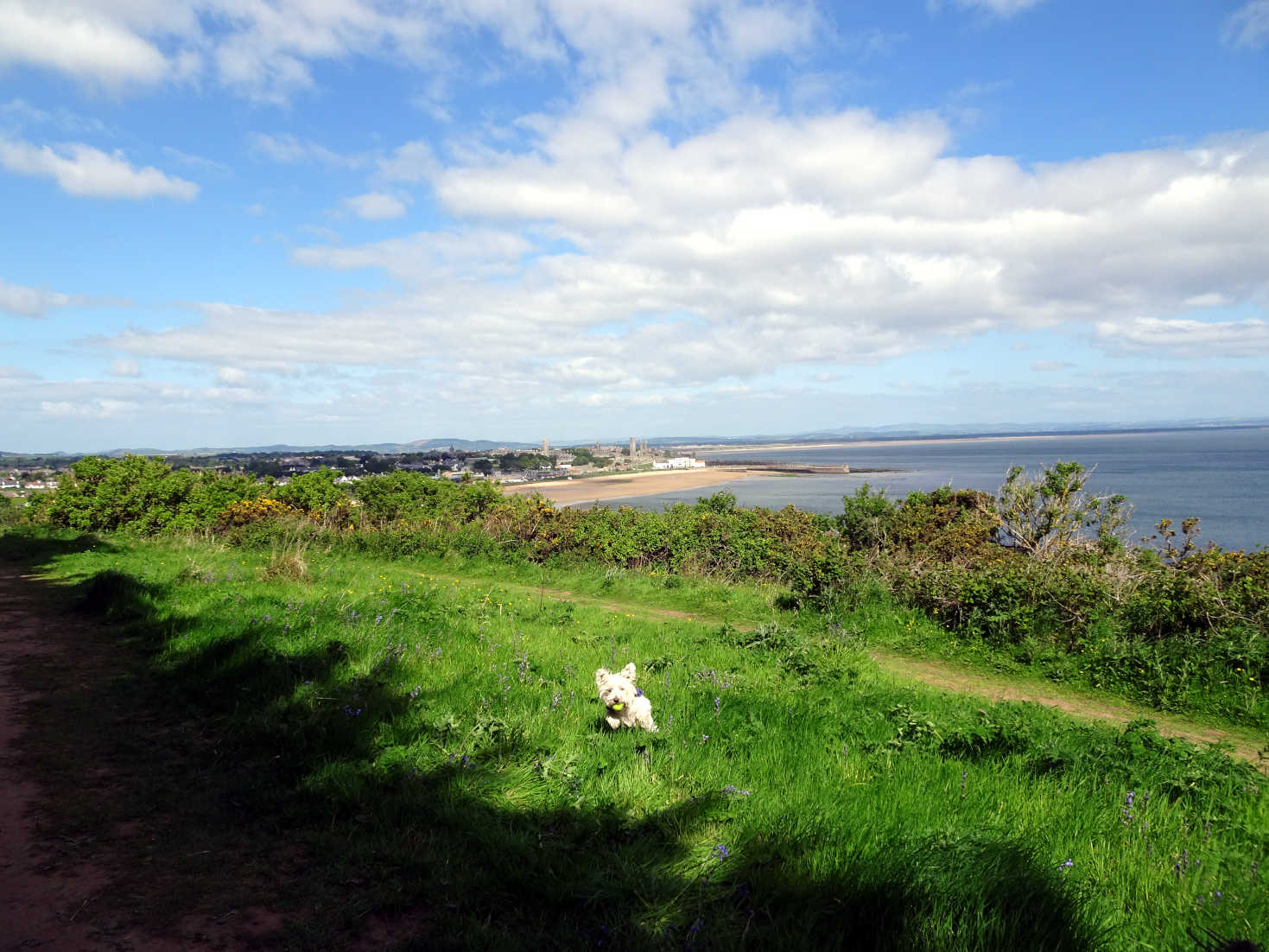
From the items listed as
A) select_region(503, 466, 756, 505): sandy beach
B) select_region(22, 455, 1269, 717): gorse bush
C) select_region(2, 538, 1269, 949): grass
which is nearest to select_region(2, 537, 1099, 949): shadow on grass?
select_region(2, 538, 1269, 949): grass

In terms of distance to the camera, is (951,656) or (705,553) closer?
(951,656)

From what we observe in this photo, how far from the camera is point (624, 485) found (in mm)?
64062

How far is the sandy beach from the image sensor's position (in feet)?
169

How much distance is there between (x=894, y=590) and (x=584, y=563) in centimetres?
710

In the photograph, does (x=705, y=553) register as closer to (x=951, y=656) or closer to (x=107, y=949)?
(x=951, y=656)

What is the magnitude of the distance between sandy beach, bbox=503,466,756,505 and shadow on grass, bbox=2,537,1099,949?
38.2 metres

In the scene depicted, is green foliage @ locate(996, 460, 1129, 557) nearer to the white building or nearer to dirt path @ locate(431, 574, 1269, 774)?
dirt path @ locate(431, 574, 1269, 774)

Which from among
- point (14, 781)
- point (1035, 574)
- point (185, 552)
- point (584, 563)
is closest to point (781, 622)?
point (1035, 574)

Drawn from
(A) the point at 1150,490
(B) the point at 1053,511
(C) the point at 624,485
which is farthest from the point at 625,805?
(A) the point at 1150,490

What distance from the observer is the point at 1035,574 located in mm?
9594

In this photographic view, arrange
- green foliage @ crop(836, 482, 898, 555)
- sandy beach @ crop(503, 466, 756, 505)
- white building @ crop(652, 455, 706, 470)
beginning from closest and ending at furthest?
green foliage @ crop(836, 482, 898, 555), sandy beach @ crop(503, 466, 756, 505), white building @ crop(652, 455, 706, 470)

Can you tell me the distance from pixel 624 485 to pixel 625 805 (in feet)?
197

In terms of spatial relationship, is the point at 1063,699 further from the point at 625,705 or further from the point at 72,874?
the point at 72,874

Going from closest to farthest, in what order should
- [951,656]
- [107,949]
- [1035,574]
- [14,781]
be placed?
[107,949], [14,781], [951,656], [1035,574]
